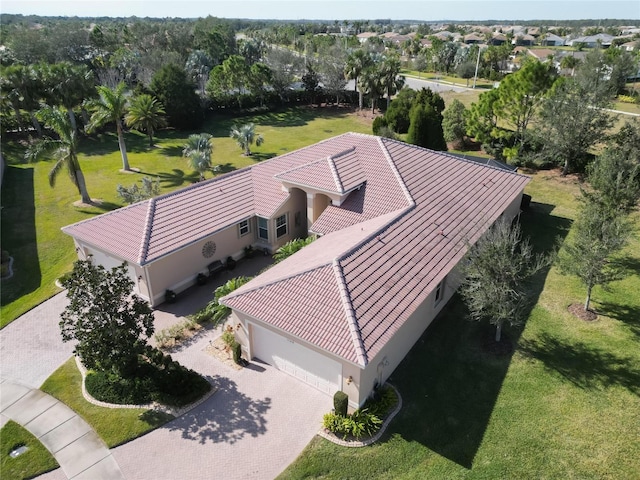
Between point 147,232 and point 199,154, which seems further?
point 199,154

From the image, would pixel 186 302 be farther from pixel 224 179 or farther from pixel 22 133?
pixel 22 133

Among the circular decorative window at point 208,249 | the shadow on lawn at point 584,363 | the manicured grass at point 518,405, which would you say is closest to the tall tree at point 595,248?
the manicured grass at point 518,405

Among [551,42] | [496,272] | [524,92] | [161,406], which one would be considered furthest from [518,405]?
[551,42]

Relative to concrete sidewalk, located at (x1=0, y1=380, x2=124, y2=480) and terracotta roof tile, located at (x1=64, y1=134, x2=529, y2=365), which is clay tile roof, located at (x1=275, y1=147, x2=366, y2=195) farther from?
concrete sidewalk, located at (x1=0, y1=380, x2=124, y2=480)

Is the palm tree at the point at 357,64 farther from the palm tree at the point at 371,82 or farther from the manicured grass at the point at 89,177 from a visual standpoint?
the manicured grass at the point at 89,177

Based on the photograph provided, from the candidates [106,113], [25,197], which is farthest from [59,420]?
[106,113]

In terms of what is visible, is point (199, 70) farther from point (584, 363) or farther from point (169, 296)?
point (584, 363)
